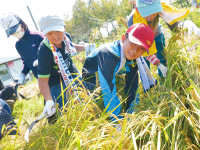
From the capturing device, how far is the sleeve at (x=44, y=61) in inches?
57.1

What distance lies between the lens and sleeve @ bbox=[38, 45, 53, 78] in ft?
4.76

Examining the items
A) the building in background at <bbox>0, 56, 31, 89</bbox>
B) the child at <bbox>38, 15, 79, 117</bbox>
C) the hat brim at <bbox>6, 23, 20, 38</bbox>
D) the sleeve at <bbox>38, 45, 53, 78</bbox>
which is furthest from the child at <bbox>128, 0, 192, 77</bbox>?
Answer: the building in background at <bbox>0, 56, 31, 89</bbox>

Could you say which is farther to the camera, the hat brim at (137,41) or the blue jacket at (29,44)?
the blue jacket at (29,44)

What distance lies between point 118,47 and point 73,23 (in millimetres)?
16286

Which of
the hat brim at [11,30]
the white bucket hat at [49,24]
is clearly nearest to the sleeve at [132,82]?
the white bucket hat at [49,24]

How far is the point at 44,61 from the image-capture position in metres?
1.48

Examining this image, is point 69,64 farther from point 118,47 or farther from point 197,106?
point 197,106

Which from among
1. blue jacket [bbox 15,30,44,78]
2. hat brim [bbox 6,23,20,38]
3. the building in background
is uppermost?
hat brim [bbox 6,23,20,38]

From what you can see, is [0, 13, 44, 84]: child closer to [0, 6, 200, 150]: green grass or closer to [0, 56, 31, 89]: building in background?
[0, 6, 200, 150]: green grass

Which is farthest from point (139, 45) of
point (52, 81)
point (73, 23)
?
point (73, 23)

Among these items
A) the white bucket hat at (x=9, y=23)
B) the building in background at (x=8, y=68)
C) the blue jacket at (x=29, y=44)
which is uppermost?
the white bucket hat at (x=9, y=23)

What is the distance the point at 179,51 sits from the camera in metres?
1.62

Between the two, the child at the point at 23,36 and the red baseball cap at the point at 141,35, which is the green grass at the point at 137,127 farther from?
the child at the point at 23,36

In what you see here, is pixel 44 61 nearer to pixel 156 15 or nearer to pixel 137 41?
pixel 137 41
